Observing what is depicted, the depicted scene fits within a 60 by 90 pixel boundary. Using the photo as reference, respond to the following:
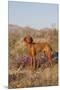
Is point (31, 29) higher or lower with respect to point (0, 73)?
higher

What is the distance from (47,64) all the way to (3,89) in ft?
1.46

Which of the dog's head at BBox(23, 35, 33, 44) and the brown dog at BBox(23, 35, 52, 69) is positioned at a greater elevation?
the dog's head at BBox(23, 35, 33, 44)

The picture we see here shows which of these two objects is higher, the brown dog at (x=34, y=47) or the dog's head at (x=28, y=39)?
the dog's head at (x=28, y=39)

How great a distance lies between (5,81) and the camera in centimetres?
161

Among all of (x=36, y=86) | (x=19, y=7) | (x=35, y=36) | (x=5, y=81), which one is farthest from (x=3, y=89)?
(x=19, y=7)

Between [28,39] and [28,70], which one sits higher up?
[28,39]

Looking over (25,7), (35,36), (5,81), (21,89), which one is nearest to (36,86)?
(21,89)

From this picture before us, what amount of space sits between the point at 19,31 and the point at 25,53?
0.20m

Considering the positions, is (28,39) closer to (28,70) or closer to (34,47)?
(34,47)

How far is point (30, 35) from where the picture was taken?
65.9 inches

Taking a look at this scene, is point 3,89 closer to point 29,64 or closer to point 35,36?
point 29,64

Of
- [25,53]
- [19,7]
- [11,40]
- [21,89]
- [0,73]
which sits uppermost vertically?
[19,7]

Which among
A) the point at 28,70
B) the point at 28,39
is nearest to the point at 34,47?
the point at 28,39

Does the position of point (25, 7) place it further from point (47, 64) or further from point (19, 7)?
point (47, 64)
